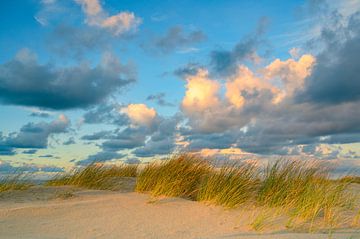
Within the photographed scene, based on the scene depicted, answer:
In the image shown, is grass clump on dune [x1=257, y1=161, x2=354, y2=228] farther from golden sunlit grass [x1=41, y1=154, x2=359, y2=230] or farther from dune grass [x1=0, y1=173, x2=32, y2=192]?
dune grass [x1=0, y1=173, x2=32, y2=192]

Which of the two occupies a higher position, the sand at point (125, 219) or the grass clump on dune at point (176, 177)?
the grass clump on dune at point (176, 177)

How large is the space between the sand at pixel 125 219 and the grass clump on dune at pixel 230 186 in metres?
0.28

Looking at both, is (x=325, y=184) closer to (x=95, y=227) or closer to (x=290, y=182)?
(x=290, y=182)

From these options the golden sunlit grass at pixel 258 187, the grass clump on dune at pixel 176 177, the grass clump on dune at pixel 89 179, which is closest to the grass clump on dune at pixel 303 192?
the golden sunlit grass at pixel 258 187

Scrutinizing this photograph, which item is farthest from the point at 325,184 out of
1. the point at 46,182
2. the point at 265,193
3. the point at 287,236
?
the point at 46,182

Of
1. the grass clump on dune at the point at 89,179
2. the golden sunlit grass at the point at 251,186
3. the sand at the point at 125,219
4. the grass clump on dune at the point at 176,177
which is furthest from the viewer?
the grass clump on dune at the point at 89,179

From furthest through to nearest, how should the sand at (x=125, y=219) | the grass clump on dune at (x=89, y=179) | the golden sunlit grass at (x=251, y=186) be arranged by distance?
the grass clump on dune at (x=89, y=179)
the golden sunlit grass at (x=251, y=186)
the sand at (x=125, y=219)

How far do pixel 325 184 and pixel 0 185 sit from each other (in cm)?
697

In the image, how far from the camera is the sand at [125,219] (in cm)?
643

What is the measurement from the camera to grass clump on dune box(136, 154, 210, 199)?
8.79 m

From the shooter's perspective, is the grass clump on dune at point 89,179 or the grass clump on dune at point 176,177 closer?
the grass clump on dune at point 176,177

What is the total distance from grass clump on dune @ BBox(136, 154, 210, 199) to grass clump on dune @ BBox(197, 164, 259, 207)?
318 millimetres

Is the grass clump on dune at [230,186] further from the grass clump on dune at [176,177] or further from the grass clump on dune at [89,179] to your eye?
the grass clump on dune at [89,179]

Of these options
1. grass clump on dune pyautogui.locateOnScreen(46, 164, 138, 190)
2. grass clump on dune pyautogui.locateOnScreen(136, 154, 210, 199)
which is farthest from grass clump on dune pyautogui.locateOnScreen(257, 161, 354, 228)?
grass clump on dune pyautogui.locateOnScreen(46, 164, 138, 190)
